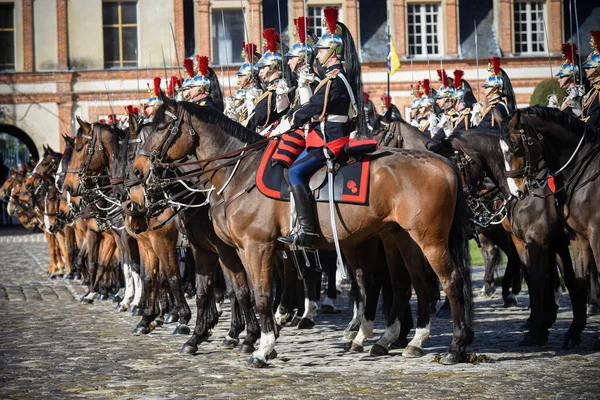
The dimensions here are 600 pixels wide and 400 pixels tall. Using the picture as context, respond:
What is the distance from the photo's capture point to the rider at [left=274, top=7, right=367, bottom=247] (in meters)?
9.32

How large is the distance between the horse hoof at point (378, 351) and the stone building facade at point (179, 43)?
1166 inches

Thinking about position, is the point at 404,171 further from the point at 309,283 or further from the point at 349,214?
the point at 309,283

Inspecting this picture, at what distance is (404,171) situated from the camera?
9.30 metres

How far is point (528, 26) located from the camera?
40250 mm

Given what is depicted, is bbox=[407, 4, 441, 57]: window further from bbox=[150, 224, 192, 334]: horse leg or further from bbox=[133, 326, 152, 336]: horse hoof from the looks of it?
bbox=[133, 326, 152, 336]: horse hoof

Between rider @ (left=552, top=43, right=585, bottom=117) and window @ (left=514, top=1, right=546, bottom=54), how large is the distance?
26632 millimetres

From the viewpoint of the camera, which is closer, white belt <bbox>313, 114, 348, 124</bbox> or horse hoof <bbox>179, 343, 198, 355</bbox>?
white belt <bbox>313, 114, 348, 124</bbox>

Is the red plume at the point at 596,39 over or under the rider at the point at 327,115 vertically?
over

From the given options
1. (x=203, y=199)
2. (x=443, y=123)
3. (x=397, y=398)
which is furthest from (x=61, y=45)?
(x=397, y=398)

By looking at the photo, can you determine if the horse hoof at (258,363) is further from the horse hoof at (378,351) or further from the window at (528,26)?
the window at (528,26)

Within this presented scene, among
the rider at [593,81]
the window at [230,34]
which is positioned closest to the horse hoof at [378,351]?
the rider at [593,81]

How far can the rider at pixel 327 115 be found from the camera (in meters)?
9.32

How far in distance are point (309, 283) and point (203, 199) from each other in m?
2.52

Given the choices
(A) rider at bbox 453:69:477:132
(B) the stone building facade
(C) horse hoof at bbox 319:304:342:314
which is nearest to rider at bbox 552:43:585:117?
(A) rider at bbox 453:69:477:132
